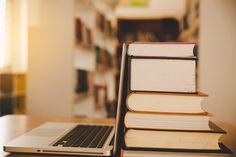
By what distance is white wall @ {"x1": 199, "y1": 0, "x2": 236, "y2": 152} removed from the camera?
2510mm

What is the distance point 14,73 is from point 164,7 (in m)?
2.65

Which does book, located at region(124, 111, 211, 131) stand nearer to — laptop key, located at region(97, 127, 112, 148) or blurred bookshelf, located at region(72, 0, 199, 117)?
laptop key, located at region(97, 127, 112, 148)

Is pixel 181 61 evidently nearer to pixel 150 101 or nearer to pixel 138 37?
pixel 150 101

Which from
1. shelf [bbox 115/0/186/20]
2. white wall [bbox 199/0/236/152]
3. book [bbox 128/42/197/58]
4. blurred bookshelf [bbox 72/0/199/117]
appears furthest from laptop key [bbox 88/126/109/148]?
shelf [bbox 115/0/186/20]

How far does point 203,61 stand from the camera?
101 inches

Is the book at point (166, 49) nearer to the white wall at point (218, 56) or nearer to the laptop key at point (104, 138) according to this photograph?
the laptop key at point (104, 138)

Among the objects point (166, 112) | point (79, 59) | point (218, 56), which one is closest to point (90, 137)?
point (166, 112)

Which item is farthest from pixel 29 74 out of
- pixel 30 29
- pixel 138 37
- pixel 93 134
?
pixel 138 37

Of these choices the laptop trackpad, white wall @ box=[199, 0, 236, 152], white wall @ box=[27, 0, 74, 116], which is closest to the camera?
the laptop trackpad

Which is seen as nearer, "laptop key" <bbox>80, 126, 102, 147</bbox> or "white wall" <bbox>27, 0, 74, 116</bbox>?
"laptop key" <bbox>80, 126, 102, 147</bbox>

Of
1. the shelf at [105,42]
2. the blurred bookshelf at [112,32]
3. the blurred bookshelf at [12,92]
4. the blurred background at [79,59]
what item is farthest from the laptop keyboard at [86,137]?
the blurred bookshelf at [12,92]

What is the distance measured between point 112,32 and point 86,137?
4725mm

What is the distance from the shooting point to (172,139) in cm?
58

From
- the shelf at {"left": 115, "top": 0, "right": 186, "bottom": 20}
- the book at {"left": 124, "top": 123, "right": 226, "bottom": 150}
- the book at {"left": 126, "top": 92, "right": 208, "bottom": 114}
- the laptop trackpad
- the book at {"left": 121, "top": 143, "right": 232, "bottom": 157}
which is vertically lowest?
the laptop trackpad
